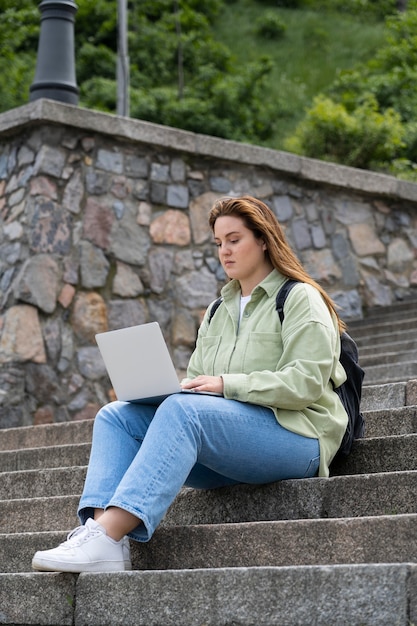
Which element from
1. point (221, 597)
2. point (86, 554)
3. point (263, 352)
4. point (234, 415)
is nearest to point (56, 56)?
point (263, 352)

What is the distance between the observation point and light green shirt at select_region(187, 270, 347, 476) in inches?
119

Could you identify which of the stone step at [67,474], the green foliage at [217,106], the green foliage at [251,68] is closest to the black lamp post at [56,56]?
the stone step at [67,474]

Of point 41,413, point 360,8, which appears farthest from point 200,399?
point 360,8

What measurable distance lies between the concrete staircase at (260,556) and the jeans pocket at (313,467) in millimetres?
51

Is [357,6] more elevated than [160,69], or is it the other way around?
[357,6]

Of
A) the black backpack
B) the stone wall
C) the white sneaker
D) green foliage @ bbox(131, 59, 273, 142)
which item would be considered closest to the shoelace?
the white sneaker

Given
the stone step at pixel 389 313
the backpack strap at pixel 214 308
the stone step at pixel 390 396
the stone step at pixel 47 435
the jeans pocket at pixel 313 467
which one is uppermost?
the stone step at pixel 389 313

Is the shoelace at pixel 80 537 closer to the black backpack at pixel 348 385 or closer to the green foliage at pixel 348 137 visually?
the black backpack at pixel 348 385

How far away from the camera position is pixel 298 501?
3072mm

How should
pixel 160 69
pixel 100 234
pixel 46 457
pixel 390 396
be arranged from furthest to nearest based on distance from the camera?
pixel 160 69 → pixel 100 234 → pixel 46 457 → pixel 390 396

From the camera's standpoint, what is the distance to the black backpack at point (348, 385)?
3248mm

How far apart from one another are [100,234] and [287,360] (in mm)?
3599

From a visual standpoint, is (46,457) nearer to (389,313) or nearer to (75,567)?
(75,567)

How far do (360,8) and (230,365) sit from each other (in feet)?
78.9
